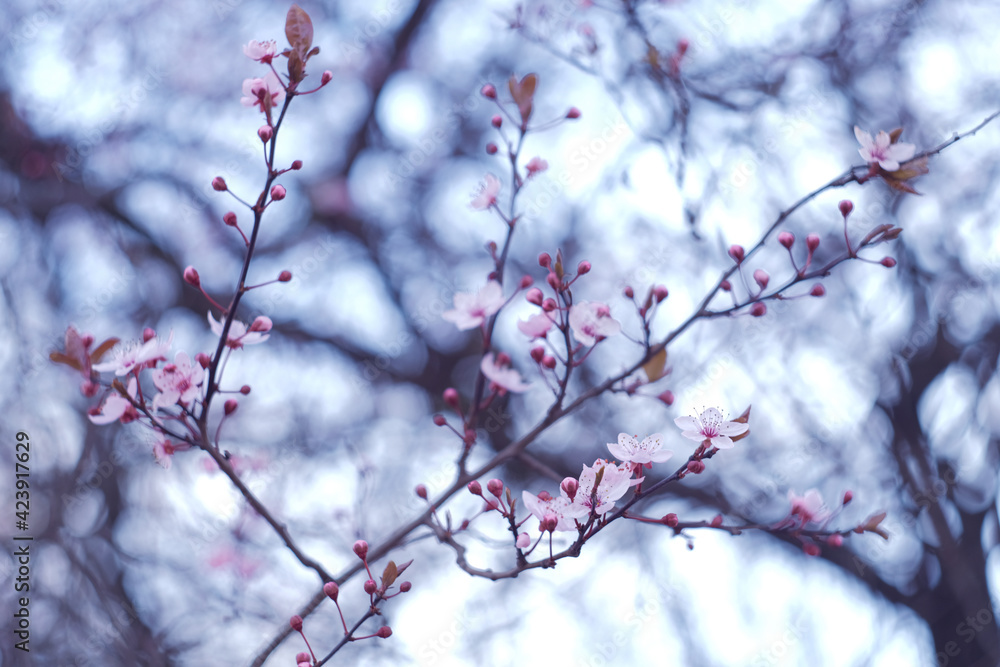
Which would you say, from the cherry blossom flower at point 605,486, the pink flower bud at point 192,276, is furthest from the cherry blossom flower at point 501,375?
the pink flower bud at point 192,276

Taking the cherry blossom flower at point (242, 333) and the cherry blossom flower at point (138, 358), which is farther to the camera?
the cherry blossom flower at point (242, 333)

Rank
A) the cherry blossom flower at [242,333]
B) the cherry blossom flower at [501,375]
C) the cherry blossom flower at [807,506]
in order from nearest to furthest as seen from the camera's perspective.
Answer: the cherry blossom flower at [501,375], the cherry blossom flower at [242,333], the cherry blossom flower at [807,506]

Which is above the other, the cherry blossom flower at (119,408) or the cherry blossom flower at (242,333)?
the cherry blossom flower at (242,333)

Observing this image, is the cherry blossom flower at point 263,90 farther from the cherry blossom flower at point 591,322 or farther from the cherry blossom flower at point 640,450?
the cherry blossom flower at point 640,450

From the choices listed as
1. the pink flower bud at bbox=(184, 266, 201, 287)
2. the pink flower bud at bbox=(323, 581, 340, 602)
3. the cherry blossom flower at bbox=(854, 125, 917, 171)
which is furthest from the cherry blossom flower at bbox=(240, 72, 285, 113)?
the cherry blossom flower at bbox=(854, 125, 917, 171)

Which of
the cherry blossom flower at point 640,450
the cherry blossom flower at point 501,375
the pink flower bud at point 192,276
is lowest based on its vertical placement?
the cherry blossom flower at point 640,450

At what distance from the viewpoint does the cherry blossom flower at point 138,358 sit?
1.11m

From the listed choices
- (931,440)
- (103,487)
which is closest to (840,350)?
(931,440)

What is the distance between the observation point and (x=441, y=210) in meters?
4.06

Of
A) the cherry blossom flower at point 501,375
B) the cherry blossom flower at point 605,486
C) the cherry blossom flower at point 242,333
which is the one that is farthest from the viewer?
the cherry blossom flower at point 242,333

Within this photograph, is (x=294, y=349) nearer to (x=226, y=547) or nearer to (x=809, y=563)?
(x=226, y=547)

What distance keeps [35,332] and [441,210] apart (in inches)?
88.1

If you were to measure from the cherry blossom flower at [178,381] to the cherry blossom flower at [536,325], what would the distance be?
60 cm

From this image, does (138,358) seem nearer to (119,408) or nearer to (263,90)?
(119,408)
